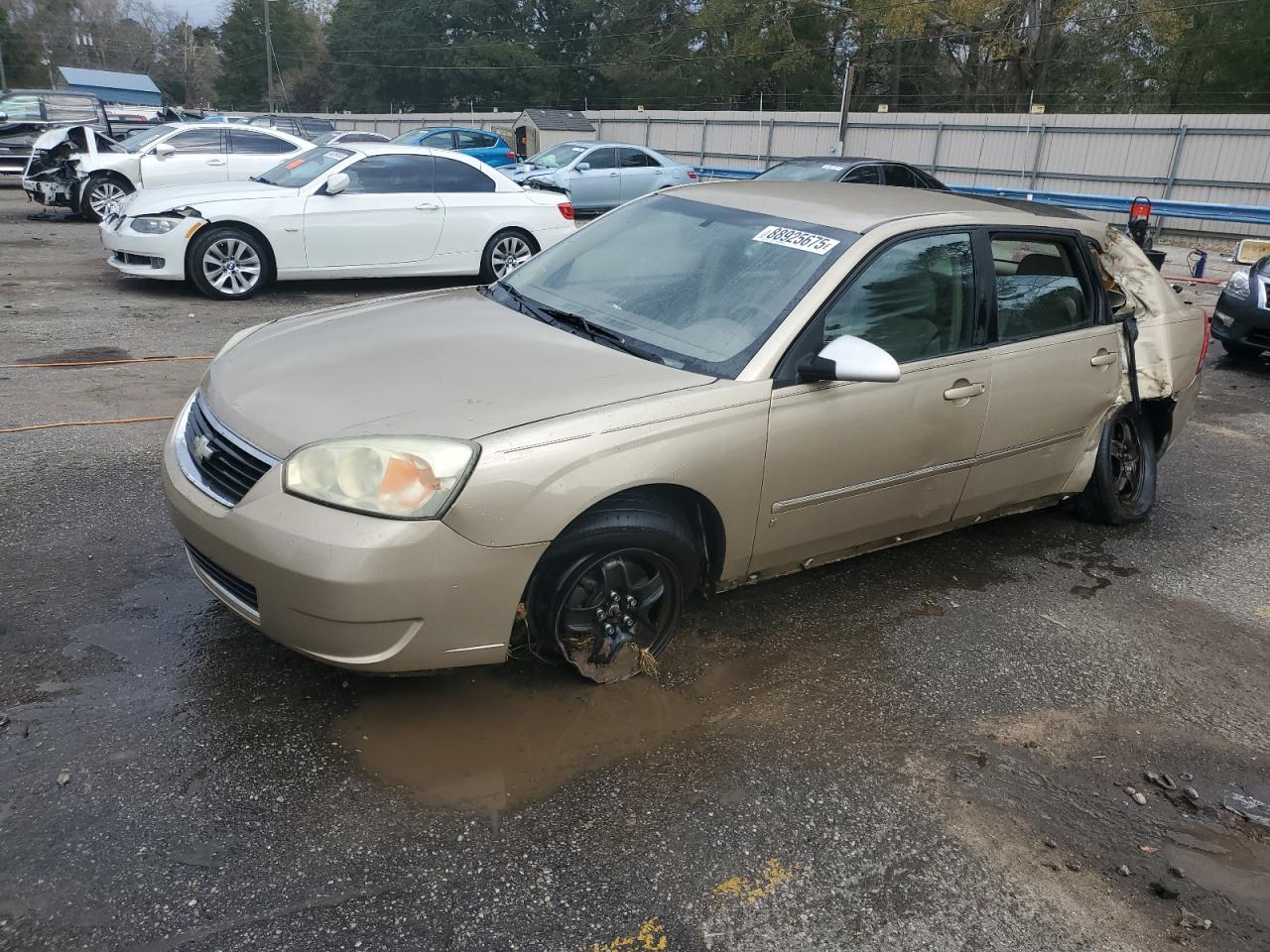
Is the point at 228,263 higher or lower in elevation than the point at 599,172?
lower

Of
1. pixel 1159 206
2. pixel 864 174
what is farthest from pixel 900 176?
pixel 1159 206

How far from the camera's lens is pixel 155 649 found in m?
3.37

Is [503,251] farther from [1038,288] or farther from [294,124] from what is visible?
[294,124]

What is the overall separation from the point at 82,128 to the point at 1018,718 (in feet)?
51.0

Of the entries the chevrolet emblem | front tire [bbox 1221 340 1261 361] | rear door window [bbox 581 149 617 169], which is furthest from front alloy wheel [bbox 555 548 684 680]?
rear door window [bbox 581 149 617 169]

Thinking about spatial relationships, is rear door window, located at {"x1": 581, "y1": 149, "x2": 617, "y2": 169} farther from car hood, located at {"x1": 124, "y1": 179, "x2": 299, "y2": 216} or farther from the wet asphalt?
the wet asphalt

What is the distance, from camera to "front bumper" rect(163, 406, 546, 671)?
2.73 metres

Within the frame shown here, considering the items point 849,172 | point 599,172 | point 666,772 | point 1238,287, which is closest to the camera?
point 666,772

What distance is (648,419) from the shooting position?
3.13 meters

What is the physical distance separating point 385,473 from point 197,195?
7.79 metres

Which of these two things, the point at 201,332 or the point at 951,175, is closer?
the point at 201,332

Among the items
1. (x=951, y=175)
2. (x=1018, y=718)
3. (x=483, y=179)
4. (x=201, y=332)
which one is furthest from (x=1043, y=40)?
(x=1018, y=718)

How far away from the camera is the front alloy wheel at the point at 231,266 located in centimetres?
940

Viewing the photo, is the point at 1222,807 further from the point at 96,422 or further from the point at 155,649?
the point at 96,422
